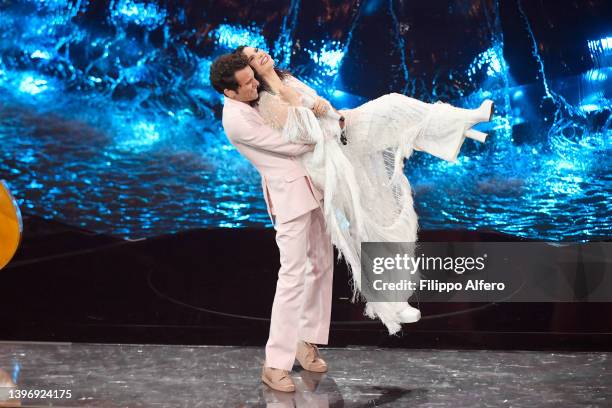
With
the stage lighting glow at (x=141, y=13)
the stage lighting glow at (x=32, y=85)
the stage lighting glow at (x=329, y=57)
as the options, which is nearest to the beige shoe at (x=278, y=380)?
the stage lighting glow at (x=329, y=57)

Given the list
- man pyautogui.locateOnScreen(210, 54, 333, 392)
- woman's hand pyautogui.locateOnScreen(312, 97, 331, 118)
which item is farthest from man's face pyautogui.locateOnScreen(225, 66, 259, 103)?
woman's hand pyautogui.locateOnScreen(312, 97, 331, 118)

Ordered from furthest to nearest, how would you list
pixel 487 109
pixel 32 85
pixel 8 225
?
pixel 32 85, pixel 8 225, pixel 487 109

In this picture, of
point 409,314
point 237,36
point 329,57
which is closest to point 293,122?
point 409,314

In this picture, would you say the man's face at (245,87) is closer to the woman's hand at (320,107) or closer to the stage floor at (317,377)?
the woman's hand at (320,107)

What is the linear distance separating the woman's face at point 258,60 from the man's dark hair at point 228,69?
0.04 metres

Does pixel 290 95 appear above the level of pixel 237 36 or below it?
below

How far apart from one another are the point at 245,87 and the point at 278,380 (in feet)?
3.79

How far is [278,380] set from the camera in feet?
10.3

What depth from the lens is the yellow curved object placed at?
164 inches

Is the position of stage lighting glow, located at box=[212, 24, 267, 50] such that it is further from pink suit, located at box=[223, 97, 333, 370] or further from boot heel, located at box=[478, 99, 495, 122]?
boot heel, located at box=[478, 99, 495, 122]

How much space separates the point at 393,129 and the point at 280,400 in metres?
1.15

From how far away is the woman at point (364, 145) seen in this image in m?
3.10

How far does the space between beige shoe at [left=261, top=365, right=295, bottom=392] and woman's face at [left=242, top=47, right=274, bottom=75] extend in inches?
46.5

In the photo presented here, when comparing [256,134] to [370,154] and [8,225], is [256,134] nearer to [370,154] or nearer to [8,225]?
[370,154]
